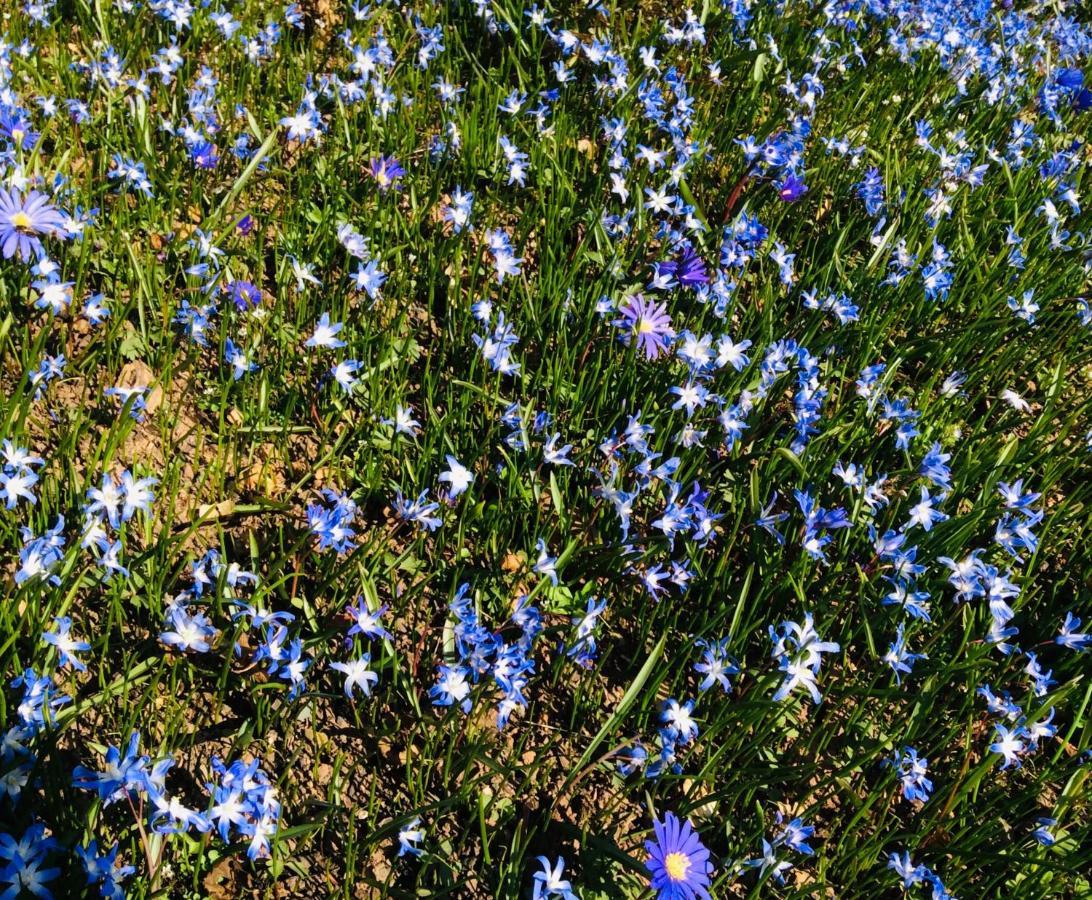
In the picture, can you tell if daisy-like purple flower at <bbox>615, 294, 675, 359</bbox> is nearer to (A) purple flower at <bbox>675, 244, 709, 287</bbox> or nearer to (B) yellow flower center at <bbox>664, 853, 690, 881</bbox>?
(A) purple flower at <bbox>675, 244, 709, 287</bbox>

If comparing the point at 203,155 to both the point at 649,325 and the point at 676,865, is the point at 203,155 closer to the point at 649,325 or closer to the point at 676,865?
the point at 649,325

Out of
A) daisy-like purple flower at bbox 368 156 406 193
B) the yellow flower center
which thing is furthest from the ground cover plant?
daisy-like purple flower at bbox 368 156 406 193

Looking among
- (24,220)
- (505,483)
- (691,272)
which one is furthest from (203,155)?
(691,272)

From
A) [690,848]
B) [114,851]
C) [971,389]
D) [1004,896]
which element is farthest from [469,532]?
[971,389]

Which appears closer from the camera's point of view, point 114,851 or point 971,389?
point 114,851

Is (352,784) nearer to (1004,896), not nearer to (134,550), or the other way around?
(134,550)

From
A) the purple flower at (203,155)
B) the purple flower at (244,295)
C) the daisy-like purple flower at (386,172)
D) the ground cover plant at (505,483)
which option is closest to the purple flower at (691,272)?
the ground cover plant at (505,483)
